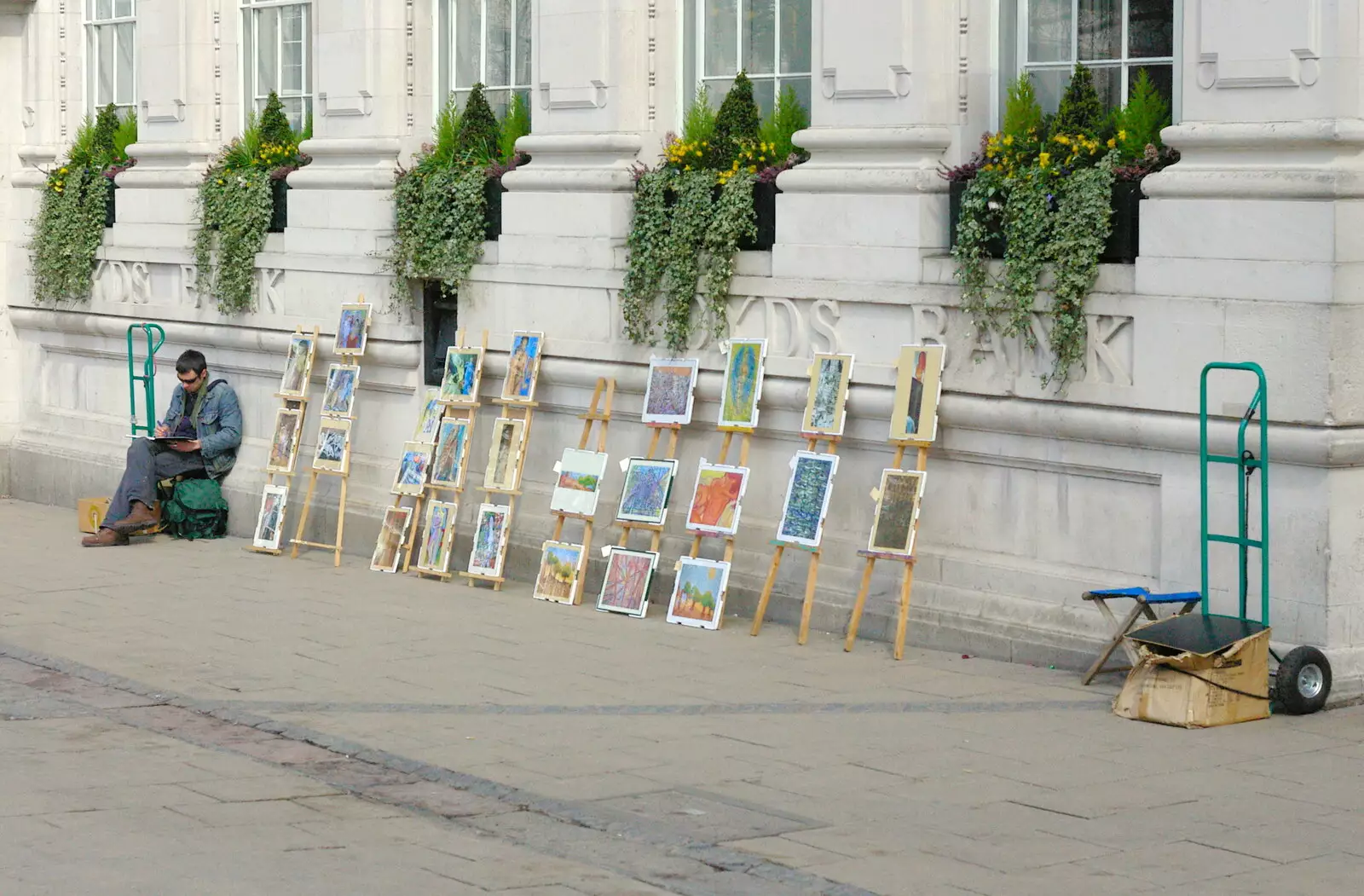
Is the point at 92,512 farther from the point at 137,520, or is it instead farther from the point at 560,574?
the point at 560,574

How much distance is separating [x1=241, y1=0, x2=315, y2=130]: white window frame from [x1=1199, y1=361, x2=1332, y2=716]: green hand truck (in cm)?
865

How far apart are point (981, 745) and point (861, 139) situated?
392 cm

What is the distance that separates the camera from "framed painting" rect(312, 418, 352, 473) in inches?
572

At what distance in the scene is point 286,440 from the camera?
15078 mm

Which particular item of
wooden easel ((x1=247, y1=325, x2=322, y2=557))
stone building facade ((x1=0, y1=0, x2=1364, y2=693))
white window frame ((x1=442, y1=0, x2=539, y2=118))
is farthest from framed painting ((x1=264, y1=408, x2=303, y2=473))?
white window frame ((x1=442, y1=0, x2=539, y2=118))

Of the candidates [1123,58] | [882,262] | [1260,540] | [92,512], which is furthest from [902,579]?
[92,512]

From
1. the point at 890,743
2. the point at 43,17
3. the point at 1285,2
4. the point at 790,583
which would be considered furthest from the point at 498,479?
the point at 43,17

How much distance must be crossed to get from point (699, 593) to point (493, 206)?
3457 millimetres

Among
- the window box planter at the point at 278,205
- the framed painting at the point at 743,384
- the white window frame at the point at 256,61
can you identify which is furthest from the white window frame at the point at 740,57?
the white window frame at the point at 256,61

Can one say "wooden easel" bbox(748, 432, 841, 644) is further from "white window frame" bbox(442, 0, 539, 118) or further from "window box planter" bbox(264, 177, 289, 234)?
"window box planter" bbox(264, 177, 289, 234)

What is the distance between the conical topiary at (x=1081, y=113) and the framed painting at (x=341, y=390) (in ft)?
19.2

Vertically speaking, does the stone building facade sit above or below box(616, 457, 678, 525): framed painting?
above

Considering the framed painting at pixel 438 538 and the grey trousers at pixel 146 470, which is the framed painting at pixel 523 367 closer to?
the framed painting at pixel 438 538

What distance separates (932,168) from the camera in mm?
11273
